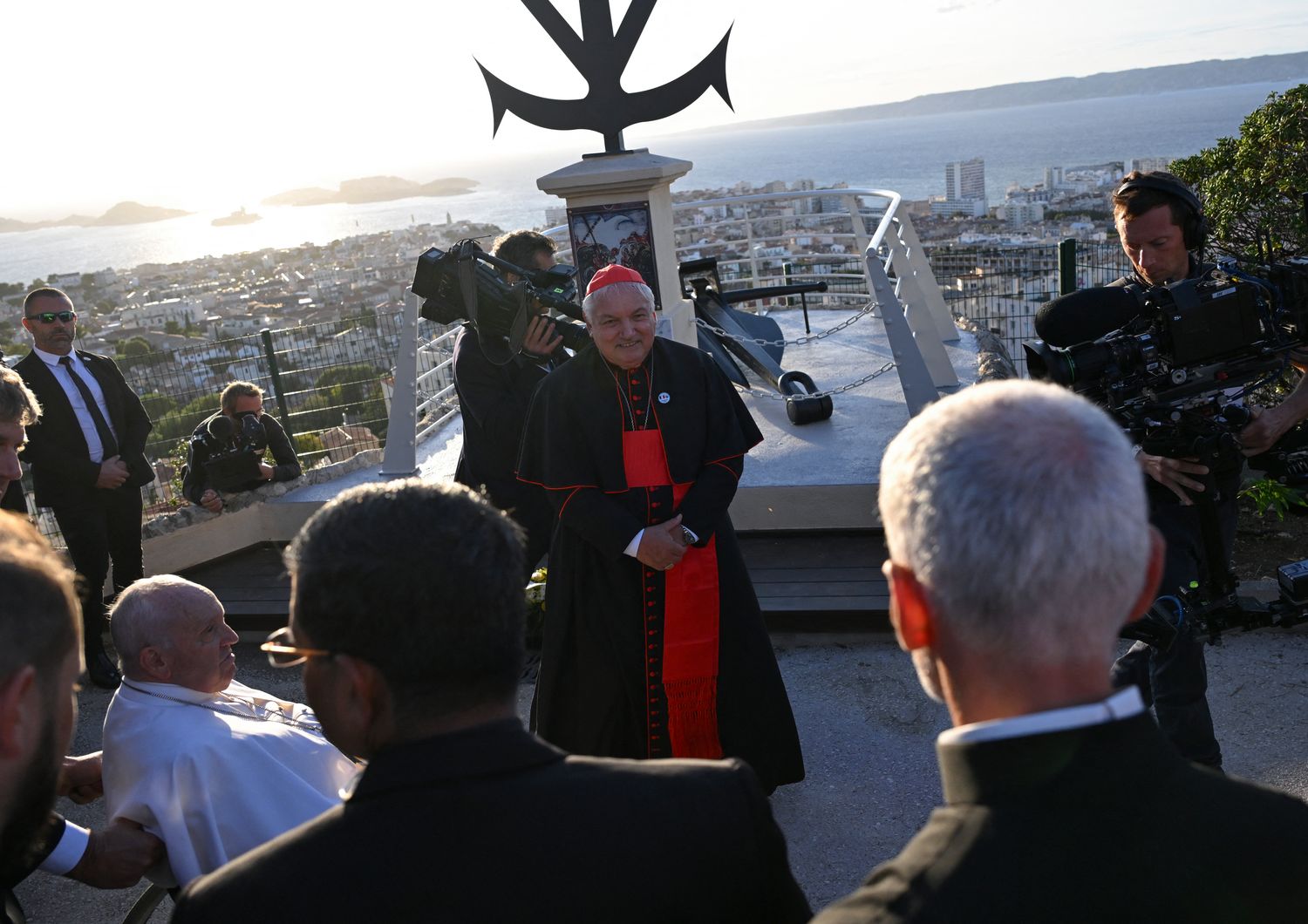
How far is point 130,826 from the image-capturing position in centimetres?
243

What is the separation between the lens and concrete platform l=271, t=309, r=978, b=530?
639 centimetres

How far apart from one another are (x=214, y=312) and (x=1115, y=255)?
24608 mm

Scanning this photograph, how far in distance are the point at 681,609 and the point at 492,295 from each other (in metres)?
1.86

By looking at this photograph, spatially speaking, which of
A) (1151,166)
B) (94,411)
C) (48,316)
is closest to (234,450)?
(94,411)

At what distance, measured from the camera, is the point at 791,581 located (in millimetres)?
5805

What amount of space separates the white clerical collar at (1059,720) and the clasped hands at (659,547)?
2.42 m

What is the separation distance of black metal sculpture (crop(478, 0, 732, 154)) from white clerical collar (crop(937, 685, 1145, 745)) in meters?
6.17

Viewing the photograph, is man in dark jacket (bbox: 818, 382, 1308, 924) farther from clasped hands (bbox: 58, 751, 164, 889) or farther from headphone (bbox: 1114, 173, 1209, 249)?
headphone (bbox: 1114, 173, 1209, 249)

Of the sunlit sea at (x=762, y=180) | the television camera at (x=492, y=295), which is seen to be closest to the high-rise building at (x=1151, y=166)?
the television camera at (x=492, y=295)

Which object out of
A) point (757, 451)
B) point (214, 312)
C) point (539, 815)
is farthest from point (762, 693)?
point (214, 312)

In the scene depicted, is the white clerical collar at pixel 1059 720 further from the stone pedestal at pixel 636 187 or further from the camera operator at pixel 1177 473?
the stone pedestal at pixel 636 187

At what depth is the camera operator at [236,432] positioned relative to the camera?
22.3 feet

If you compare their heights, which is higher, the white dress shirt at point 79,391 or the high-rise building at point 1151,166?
the high-rise building at point 1151,166

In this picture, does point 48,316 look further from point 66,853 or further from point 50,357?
point 66,853
